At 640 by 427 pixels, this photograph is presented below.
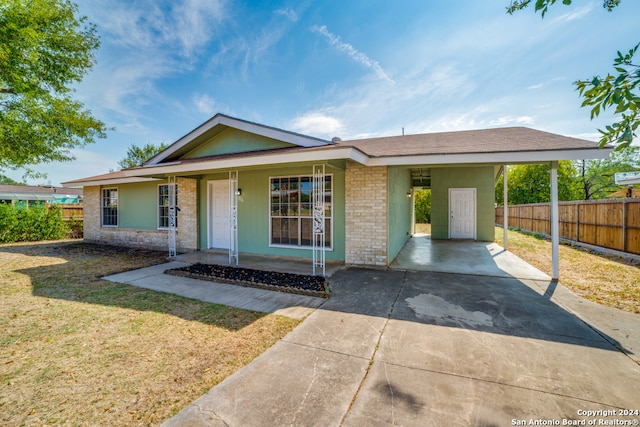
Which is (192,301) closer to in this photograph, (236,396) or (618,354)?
(236,396)

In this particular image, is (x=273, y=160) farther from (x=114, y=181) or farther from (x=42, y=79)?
(x=42, y=79)

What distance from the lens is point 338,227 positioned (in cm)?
750

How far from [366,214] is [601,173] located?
3433 centimetres

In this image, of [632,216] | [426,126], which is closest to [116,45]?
[426,126]

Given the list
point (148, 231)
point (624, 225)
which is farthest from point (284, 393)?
point (624, 225)

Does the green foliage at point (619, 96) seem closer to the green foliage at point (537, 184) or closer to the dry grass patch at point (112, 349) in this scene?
the dry grass patch at point (112, 349)

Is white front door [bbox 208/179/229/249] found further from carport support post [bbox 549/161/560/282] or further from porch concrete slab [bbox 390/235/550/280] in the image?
carport support post [bbox 549/161/560/282]

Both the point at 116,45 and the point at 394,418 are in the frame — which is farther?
the point at 116,45

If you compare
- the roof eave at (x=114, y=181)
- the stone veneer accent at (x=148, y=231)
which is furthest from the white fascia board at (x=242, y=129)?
the roof eave at (x=114, y=181)

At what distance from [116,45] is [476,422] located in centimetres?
1373

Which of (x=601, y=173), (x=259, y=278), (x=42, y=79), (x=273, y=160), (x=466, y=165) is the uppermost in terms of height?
(x=42, y=79)

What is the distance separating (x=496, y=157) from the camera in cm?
571


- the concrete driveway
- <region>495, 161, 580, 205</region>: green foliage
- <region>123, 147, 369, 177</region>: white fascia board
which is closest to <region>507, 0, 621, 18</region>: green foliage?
<region>123, 147, 369, 177</region>: white fascia board

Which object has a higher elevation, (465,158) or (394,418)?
(465,158)
